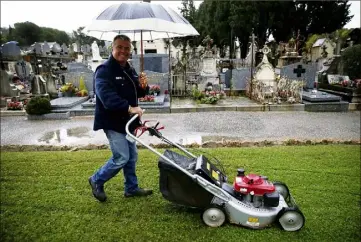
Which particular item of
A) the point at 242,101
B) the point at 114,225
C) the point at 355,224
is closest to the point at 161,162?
the point at 114,225

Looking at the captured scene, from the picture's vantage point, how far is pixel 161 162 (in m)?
3.02

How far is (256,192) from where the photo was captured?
2.91 meters

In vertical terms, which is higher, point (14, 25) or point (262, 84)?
point (14, 25)

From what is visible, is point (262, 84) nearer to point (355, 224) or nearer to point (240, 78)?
point (240, 78)

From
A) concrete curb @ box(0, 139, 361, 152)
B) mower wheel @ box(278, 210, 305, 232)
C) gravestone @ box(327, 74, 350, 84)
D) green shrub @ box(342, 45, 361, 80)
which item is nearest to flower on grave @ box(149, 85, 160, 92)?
concrete curb @ box(0, 139, 361, 152)

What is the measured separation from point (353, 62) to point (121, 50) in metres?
11.8

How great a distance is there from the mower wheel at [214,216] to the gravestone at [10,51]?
70.9 feet

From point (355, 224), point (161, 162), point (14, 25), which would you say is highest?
point (14, 25)

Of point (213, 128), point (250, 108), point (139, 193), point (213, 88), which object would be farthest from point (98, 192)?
point (213, 88)

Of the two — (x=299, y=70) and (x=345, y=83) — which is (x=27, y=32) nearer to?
(x=299, y=70)

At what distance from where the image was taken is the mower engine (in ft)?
9.42

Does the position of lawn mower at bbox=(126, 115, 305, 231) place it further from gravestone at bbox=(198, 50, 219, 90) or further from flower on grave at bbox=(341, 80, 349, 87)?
gravestone at bbox=(198, 50, 219, 90)

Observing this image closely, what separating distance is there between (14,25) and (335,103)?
262 ft

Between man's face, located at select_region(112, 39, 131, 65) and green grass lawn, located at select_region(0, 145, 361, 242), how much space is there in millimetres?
1791
